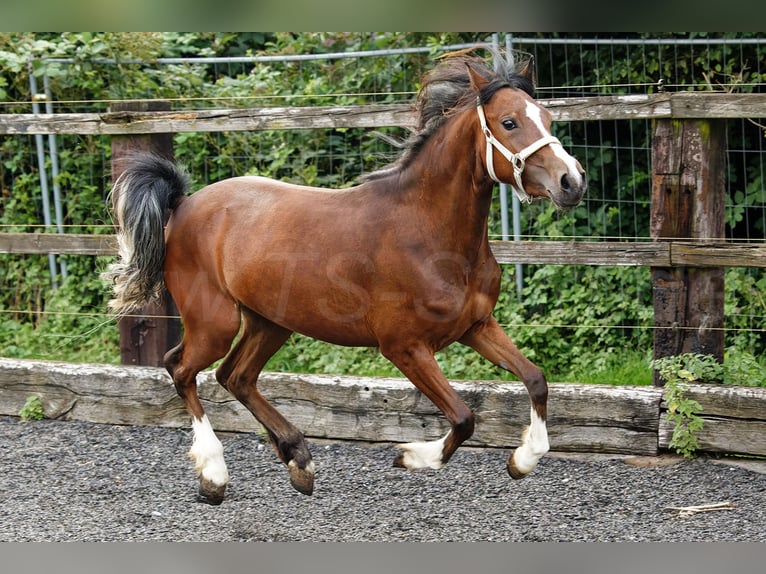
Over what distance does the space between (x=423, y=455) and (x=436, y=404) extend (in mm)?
226

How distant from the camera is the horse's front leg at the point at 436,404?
13.1 feet

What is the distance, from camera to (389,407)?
18.4ft

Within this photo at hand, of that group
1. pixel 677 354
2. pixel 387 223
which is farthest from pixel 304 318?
pixel 677 354

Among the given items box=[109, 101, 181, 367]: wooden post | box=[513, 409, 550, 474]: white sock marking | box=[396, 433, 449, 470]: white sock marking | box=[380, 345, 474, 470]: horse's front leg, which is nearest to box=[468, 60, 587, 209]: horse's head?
box=[380, 345, 474, 470]: horse's front leg

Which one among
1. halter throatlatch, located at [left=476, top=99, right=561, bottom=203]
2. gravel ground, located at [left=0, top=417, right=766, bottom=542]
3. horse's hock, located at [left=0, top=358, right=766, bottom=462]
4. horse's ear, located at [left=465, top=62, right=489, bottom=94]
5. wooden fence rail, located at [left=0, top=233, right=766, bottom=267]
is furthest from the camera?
horse's hock, located at [left=0, top=358, right=766, bottom=462]

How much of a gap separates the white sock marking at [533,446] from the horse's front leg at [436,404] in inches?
9.7

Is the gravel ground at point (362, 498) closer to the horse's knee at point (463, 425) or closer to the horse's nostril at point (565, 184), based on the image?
the horse's knee at point (463, 425)

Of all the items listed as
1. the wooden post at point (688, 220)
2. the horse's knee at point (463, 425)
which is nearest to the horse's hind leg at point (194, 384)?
the horse's knee at point (463, 425)

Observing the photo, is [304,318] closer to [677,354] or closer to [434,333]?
[434,333]

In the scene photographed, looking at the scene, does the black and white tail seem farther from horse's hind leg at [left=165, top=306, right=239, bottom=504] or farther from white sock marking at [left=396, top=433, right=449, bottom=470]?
white sock marking at [left=396, top=433, right=449, bottom=470]

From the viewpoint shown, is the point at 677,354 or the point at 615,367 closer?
the point at 677,354

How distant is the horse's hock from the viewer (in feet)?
16.6
